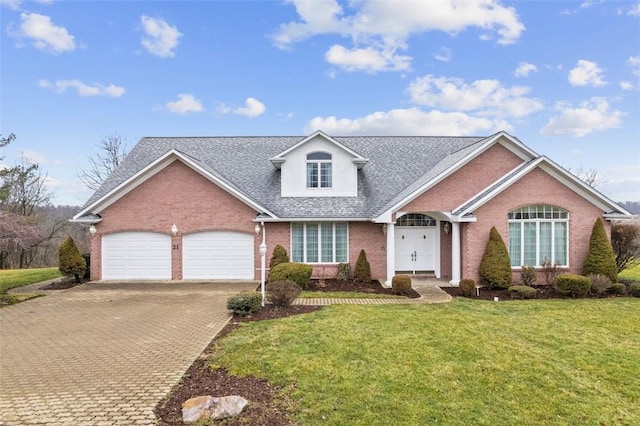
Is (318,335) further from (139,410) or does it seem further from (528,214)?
(528,214)

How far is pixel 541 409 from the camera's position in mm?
5891

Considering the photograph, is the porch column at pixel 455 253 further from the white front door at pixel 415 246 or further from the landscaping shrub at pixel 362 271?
the landscaping shrub at pixel 362 271

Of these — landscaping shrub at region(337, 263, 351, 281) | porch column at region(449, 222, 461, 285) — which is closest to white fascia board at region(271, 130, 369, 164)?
landscaping shrub at region(337, 263, 351, 281)

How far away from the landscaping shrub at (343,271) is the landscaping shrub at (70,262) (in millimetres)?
12370

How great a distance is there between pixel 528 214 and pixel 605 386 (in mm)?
10695

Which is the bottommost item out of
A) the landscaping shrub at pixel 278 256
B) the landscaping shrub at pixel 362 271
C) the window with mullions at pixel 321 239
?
the landscaping shrub at pixel 362 271

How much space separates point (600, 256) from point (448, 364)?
1209cm

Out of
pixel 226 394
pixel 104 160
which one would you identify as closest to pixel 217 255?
pixel 226 394

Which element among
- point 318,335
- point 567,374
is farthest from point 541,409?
point 318,335

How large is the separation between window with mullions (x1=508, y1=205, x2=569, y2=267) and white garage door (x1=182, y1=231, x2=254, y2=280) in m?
12.1

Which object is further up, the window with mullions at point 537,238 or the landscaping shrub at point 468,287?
the window with mullions at point 537,238

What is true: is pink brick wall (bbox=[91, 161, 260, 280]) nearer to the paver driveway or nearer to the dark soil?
the paver driveway

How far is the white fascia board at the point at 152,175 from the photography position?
1792 cm

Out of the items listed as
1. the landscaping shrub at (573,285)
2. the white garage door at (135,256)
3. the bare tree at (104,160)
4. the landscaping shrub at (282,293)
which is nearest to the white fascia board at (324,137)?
the white garage door at (135,256)
